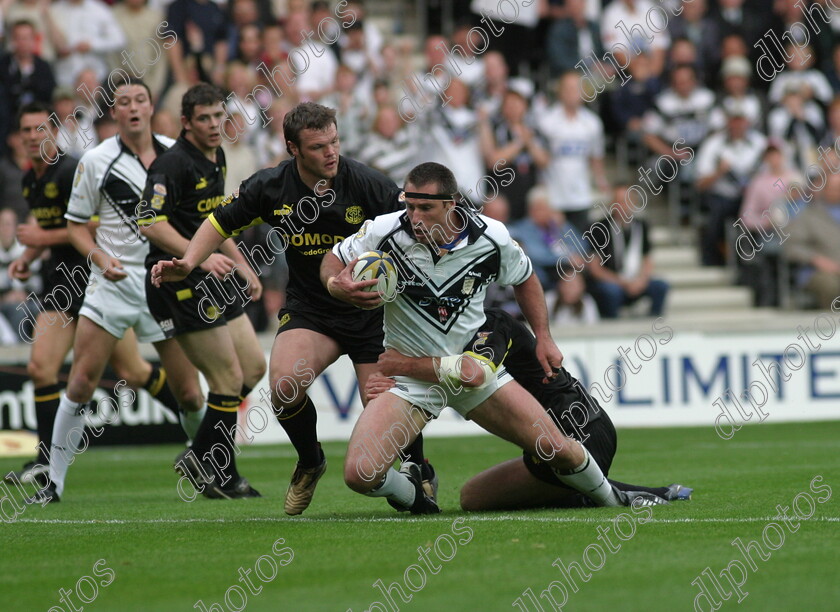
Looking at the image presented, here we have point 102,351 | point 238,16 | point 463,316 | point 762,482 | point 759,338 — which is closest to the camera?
point 463,316

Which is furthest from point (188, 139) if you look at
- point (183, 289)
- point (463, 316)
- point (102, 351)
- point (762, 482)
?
point (762, 482)

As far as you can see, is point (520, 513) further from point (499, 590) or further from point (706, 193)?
point (706, 193)

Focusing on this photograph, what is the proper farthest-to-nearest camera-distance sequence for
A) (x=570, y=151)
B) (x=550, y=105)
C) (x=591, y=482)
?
(x=550, y=105)
(x=570, y=151)
(x=591, y=482)

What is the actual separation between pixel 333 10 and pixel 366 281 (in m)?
12.7

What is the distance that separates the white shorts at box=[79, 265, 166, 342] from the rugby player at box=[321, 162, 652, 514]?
3.04 m

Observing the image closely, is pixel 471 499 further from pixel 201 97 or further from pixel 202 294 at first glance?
pixel 201 97

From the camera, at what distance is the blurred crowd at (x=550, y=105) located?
52.1 feet

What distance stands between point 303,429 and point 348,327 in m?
0.71

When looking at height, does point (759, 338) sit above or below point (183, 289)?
below

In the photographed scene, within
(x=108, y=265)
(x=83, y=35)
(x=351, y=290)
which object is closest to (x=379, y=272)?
(x=351, y=290)

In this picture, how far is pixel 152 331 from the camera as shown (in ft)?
32.3

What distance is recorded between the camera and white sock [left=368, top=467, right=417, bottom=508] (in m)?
7.12

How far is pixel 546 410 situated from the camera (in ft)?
24.6

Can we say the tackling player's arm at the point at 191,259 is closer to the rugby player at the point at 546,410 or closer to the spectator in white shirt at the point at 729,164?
the rugby player at the point at 546,410
